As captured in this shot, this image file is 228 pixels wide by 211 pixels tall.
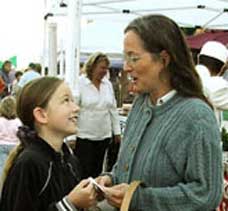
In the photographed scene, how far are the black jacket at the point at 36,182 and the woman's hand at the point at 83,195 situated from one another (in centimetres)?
3

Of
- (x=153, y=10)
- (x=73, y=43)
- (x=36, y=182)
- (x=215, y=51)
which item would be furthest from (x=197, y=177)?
(x=153, y=10)

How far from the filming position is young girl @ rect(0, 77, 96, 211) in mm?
1825

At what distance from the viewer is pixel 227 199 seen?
11.0ft

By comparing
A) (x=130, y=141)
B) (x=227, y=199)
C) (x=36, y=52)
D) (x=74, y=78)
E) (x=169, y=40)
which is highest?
(x=169, y=40)

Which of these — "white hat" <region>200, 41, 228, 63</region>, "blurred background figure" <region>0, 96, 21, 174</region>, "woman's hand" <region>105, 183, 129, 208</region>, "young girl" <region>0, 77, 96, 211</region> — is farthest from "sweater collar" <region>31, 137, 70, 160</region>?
"blurred background figure" <region>0, 96, 21, 174</region>

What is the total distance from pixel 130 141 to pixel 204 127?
0.30 metres

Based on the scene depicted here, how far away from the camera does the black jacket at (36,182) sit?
6.00 ft

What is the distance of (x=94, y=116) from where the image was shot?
5121 mm

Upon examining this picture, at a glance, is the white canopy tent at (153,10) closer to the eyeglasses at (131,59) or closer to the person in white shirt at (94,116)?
the person in white shirt at (94,116)

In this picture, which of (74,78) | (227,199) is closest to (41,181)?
(227,199)

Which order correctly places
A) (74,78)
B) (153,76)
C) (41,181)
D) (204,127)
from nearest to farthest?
1. (204,127)
2. (153,76)
3. (41,181)
4. (74,78)

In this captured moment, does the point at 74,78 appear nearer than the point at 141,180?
No

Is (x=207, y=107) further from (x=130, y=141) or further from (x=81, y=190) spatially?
(x=81, y=190)

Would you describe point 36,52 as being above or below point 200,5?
below
